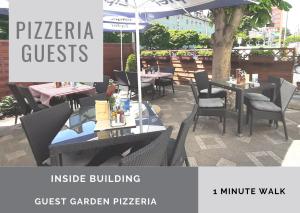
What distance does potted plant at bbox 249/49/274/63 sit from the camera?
9.34 metres

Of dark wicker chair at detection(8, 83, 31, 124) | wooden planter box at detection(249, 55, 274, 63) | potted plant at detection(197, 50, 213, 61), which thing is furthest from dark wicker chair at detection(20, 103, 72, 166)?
potted plant at detection(197, 50, 213, 61)

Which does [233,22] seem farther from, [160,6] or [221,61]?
[160,6]

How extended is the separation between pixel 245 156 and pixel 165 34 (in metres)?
14.6

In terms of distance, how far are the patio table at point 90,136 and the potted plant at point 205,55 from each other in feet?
25.0

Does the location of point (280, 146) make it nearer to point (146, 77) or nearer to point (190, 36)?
point (146, 77)

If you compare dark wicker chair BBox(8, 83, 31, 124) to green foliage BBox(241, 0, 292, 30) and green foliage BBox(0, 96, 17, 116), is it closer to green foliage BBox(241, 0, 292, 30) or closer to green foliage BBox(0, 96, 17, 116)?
green foliage BBox(0, 96, 17, 116)

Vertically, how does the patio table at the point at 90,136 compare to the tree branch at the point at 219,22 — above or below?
below

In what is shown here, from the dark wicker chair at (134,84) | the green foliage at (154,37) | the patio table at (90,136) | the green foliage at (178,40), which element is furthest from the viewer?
the green foliage at (178,40)

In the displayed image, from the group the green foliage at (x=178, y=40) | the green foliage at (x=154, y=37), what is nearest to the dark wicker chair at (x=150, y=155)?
the green foliage at (x=154, y=37)

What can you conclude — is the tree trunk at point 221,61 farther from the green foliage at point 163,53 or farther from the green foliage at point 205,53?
the green foliage at point 163,53

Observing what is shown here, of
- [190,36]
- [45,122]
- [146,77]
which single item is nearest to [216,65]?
[146,77]

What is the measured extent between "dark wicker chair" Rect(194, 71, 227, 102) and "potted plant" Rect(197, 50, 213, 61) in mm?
3622

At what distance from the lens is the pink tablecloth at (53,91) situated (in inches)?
225

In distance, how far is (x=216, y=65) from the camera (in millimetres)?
7145
